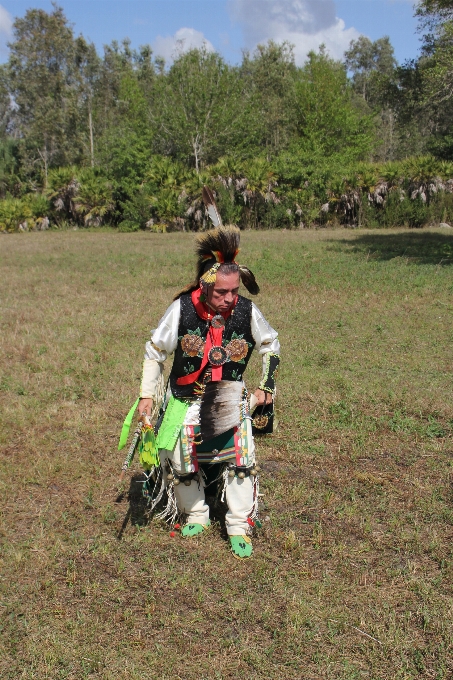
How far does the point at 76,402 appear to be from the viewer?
6164 mm

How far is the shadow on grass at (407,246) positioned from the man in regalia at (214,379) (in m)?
10.5

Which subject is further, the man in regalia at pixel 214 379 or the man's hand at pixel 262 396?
the man's hand at pixel 262 396

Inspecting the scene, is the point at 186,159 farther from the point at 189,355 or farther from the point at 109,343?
the point at 189,355

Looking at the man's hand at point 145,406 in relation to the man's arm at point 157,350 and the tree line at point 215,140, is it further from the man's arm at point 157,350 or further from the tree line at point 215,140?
the tree line at point 215,140

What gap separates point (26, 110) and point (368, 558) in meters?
47.5

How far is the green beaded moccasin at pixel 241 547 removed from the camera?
3656mm

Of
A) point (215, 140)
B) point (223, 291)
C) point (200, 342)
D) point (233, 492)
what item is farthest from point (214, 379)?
point (215, 140)

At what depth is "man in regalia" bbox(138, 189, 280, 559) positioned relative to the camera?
358 cm

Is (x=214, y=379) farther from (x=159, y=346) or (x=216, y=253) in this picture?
(x=216, y=253)

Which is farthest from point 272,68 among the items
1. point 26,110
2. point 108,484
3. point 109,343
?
point 108,484

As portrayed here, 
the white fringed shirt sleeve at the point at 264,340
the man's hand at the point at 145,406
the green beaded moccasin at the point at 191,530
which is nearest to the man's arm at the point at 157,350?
the man's hand at the point at 145,406

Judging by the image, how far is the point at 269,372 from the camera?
149 inches

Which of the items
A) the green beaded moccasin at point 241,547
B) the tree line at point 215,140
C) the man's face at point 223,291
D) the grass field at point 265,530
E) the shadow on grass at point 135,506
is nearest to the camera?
the grass field at point 265,530

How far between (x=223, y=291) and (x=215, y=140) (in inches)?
1214
